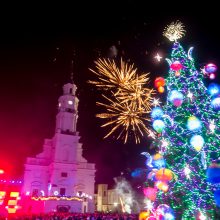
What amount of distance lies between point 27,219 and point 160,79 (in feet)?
46.2

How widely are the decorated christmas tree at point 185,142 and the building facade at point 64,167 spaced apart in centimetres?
2899

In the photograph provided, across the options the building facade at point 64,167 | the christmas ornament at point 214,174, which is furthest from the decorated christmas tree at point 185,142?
the building facade at point 64,167

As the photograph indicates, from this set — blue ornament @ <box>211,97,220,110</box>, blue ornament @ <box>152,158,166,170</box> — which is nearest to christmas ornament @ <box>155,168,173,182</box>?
blue ornament @ <box>152,158,166,170</box>

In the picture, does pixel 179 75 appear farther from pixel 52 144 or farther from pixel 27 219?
pixel 52 144

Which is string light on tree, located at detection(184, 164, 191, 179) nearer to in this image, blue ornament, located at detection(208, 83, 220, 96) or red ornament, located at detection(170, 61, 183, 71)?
blue ornament, located at detection(208, 83, 220, 96)

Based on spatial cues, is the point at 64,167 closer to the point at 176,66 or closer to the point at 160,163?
the point at 160,163

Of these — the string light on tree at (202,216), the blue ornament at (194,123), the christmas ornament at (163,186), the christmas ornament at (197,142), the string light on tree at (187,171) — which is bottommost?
the string light on tree at (202,216)

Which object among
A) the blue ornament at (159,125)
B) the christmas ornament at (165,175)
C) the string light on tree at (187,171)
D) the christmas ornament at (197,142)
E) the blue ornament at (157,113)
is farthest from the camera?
the blue ornament at (157,113)

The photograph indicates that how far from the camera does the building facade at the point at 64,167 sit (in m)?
44.9

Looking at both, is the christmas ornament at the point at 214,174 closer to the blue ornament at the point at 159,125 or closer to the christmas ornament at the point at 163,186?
the christmas ornament at the point at 163,186

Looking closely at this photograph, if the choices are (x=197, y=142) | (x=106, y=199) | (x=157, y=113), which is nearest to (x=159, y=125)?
(x=157, y=113)

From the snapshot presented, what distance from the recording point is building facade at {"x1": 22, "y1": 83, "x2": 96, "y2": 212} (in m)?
44.9

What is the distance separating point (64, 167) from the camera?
45.8m

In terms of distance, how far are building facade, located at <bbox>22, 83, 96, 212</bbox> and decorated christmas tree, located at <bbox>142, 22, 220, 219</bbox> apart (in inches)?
1141
